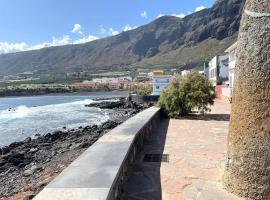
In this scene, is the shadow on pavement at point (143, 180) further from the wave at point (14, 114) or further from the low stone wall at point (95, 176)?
the wave at point (14, 114)

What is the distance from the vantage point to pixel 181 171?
22.1 ft

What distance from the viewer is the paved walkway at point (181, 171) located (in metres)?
5.51

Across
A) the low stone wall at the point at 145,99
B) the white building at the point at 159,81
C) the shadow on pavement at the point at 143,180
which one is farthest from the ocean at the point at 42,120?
the shadow on pavement at the point at 143,180

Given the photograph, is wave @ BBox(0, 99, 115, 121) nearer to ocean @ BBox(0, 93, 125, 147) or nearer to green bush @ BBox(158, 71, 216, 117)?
ocean @ BBox(0, 93, 125, 147)

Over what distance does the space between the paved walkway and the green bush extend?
739cm

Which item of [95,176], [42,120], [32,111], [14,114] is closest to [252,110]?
[95,176]

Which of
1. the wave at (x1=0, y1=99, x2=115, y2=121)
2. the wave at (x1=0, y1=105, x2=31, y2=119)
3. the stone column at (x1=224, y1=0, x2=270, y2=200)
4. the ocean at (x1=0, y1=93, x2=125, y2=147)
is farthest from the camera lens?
the wave at (x1=0, y1=99, x2=115, y2=121)

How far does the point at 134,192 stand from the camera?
5660mm

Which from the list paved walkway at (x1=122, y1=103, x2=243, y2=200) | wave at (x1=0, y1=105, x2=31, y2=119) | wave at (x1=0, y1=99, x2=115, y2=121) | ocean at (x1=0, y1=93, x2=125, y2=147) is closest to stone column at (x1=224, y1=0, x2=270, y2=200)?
paved walkway at (x1=122, y1=103, x2=243, y2=200)

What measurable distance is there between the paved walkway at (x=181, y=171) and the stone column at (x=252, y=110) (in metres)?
0.38

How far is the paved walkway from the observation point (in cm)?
551

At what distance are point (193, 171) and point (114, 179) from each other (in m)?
2.52

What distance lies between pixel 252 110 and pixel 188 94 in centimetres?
1356

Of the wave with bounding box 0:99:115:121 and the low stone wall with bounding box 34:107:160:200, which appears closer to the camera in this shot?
the low stone wall with bounding box 34:107:160:200
